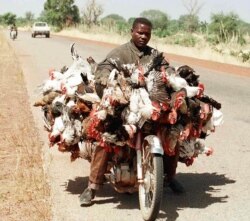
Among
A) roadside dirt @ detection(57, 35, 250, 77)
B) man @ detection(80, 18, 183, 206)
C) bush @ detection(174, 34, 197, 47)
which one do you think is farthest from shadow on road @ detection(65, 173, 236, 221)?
bush @ detection(174, 34, 197, 47)

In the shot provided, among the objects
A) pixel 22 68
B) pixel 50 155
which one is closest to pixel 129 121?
pixel 50 155

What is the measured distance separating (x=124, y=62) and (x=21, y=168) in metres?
2.10

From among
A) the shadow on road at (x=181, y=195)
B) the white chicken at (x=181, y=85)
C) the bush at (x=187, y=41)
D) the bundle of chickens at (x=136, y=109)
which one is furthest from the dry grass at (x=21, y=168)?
the bush at (x=187, y=41)

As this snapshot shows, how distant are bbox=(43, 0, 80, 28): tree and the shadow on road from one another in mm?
91344

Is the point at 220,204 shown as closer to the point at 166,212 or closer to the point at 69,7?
the point at 166,212

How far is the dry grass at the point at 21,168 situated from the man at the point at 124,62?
470 mm

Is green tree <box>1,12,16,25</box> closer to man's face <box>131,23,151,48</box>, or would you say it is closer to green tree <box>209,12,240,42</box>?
green tree <box>209,12,240,42</box>

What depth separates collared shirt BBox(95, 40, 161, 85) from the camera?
5.55 meters

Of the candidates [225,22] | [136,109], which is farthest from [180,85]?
[225,22]

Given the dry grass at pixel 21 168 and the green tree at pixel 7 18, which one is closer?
the dry grass at pixel 21 168

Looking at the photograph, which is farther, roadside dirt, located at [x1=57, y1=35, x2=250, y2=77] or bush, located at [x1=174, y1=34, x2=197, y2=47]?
bush, located at [x1=174, y1=34, x2=197, y2=47]

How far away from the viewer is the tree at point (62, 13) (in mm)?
97887

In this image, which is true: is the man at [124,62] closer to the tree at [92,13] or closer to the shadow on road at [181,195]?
the shadow on road at [181,195]

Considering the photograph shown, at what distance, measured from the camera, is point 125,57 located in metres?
5.65
